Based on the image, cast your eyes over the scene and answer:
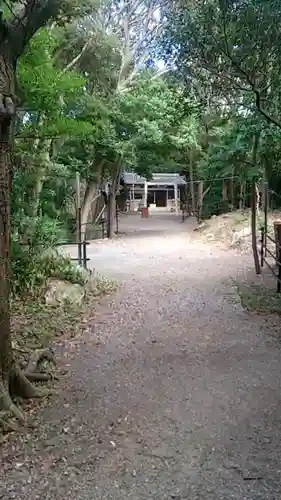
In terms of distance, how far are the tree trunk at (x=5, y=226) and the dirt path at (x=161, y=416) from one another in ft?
1.27

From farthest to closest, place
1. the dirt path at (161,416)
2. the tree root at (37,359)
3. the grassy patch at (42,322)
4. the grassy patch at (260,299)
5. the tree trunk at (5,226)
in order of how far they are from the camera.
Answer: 1. the grassy patch at (260,299)
2. the grassy patch at (42,322)
3. the tree root at (37,359)
4. the tree trunk at (5,226)
5. the dirt path at (161,416)

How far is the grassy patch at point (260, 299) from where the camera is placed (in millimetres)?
6993

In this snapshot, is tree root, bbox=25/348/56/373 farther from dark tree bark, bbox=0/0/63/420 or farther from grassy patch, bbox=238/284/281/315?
grassy patch, bbox=238/284/281/315

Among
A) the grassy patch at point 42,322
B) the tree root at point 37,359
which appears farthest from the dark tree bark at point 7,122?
the grassy patch at point 42,322

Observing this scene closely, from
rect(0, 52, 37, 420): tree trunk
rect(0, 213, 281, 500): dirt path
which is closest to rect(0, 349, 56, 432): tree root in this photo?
rect(0, 52, 37, 420): tree trunk

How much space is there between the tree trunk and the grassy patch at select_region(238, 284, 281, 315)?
426 centimetres

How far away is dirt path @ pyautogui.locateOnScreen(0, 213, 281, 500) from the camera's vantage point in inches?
102

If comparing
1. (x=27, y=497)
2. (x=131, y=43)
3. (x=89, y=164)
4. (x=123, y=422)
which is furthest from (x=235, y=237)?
(x=27, y=497)

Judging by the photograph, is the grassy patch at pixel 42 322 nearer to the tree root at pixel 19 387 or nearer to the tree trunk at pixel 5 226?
the tree root at pixel 19 387

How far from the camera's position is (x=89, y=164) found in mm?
17422

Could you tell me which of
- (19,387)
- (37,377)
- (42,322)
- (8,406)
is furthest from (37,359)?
(42,322)

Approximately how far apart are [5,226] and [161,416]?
1.79 m

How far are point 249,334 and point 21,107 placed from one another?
414 cm

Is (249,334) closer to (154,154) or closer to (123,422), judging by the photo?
(123,422)
